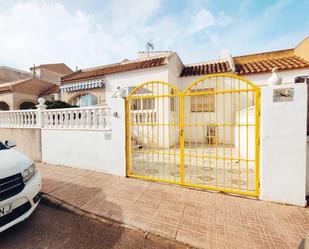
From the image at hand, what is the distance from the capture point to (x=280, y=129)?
2994 millimetres

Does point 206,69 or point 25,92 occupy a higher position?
point 206,69

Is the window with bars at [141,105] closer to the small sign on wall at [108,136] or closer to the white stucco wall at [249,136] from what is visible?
the small sign on wall at [108,136]

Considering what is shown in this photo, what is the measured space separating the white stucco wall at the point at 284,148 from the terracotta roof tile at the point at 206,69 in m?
6.58

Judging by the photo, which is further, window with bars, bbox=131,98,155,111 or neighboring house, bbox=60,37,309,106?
neighboring house, bbox=60,37,309,106

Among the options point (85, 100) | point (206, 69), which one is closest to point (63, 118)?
point (85, 100)

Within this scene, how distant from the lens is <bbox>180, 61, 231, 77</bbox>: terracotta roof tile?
9.13 m

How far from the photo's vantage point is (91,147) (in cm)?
493

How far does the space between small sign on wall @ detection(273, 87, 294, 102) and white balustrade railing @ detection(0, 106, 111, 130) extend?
13.3ft

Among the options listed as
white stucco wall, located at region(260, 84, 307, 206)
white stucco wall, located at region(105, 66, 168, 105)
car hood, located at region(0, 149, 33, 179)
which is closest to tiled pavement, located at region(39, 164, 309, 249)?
white stucco wall, located at region(260, 84, 307, 206)

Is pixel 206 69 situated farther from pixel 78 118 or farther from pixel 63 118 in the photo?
pixel 63 118

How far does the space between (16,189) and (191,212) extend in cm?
287

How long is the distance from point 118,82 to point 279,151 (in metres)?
8.50

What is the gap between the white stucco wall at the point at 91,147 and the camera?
4441 millimetres

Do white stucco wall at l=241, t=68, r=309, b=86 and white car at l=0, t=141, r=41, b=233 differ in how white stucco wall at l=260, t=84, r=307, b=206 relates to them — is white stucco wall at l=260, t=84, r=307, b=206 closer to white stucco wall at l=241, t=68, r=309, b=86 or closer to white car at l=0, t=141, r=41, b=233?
white car at l=0, t=141, r=41, b=233
